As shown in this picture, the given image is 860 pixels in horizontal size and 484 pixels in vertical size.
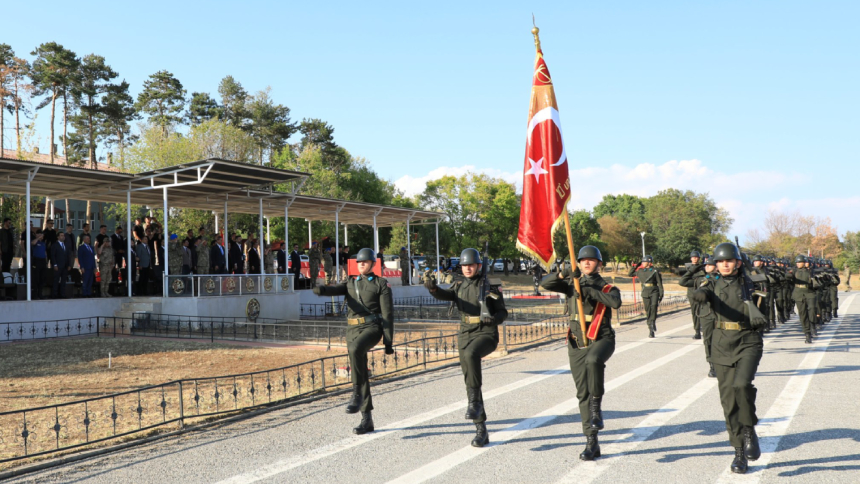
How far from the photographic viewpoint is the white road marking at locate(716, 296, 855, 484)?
531 centimetres

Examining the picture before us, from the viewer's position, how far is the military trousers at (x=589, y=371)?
5.94 metres

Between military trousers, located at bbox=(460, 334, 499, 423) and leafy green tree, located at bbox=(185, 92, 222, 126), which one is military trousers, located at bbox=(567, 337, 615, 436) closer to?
military trousers, located at bbox=(460, 334, 499, 423)

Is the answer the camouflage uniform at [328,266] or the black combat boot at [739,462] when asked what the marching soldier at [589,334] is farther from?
the camouflage uniform at [328,266]

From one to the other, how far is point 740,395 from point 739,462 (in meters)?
0.57

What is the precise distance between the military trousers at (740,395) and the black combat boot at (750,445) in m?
0.06

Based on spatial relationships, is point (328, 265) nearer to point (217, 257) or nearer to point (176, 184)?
point (217, 257)

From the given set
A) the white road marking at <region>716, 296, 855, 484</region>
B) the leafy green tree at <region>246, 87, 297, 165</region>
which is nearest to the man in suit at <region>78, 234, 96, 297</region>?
the white road marking at <region>716, 296, 855, 484</region>

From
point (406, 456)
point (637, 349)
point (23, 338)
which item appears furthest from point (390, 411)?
point (23, 338)

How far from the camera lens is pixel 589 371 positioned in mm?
6059

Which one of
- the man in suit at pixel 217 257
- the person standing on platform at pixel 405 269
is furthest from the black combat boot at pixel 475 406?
the person standing on platform at pixel 405 269

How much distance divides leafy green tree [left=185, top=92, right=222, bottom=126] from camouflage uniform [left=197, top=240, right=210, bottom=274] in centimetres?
3996

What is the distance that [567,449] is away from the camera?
20.2 ft

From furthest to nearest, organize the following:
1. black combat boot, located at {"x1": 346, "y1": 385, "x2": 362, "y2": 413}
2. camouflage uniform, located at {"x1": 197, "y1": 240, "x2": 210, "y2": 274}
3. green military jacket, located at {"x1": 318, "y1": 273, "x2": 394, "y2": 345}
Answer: camouflage uniform, located at {"x1": 197, "y1": 240, "x2": 210, "y2": 274}, green military jacket, located at {"x1": 318, "y1": 273, "x2": 394, "y2": 345}, black combat boot, located at {"x1": 346, "y1": 385, "x2": 362, "y2": 413}

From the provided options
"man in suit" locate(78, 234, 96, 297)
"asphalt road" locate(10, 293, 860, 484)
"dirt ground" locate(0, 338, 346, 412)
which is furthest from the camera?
"man in suit" locate(78, 234, 96, 297)
